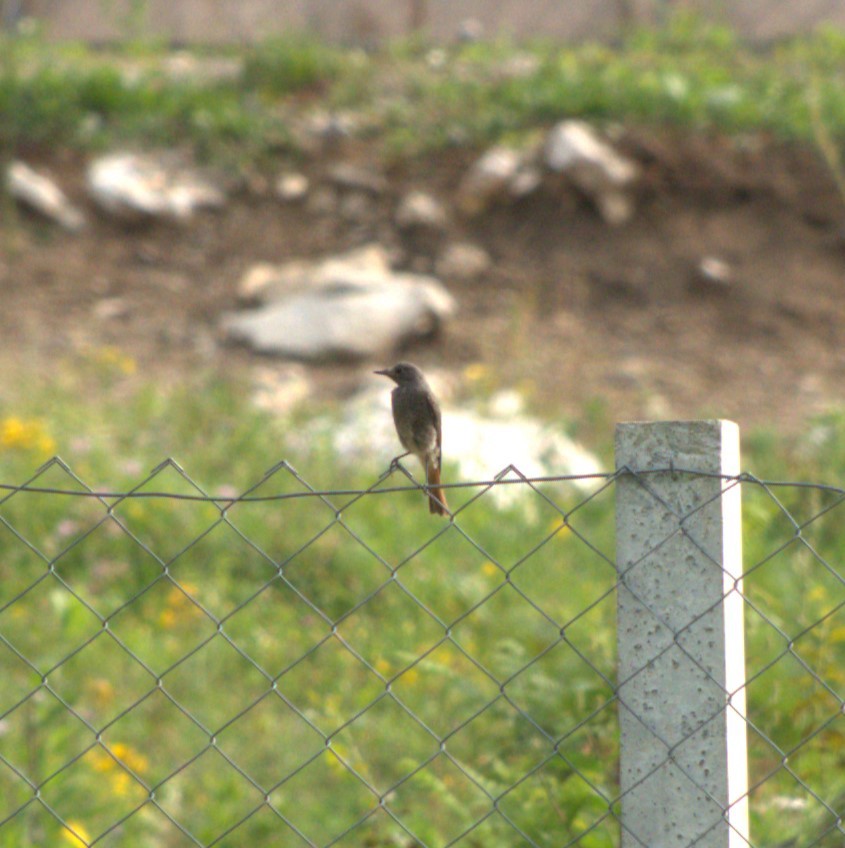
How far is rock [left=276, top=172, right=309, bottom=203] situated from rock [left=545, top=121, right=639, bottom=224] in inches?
72.1

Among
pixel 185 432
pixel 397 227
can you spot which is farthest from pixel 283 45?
pixel 185 432

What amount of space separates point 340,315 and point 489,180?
175 centimetres

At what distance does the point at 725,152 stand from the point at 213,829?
6.78 meters

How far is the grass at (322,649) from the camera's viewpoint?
3162 millimetres

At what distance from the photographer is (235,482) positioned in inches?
236

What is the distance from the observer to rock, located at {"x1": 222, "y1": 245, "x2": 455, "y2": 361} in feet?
25.8

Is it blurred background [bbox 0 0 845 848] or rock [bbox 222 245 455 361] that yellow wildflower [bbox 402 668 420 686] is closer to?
blurred background [bbox 0 0 845 848]

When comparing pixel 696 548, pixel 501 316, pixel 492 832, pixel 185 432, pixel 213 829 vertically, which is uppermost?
pixel 696 548

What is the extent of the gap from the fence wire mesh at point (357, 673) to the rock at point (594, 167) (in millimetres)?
3307

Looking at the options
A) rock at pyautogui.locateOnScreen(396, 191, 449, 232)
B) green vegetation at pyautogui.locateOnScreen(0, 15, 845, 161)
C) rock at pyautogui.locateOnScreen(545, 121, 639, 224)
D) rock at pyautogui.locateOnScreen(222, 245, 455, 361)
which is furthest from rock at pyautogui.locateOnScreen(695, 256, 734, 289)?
rock at pyautogui.locateOnScreen(396, 191, 449, 232)

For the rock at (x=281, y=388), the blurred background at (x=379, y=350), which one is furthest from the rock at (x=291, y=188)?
the rock at (x=281, y=388)

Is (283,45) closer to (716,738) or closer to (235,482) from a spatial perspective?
(235,482)

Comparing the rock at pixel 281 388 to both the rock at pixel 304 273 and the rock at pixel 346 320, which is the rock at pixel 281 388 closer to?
the rock at pixel 346 320

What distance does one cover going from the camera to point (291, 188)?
30.7 ft
